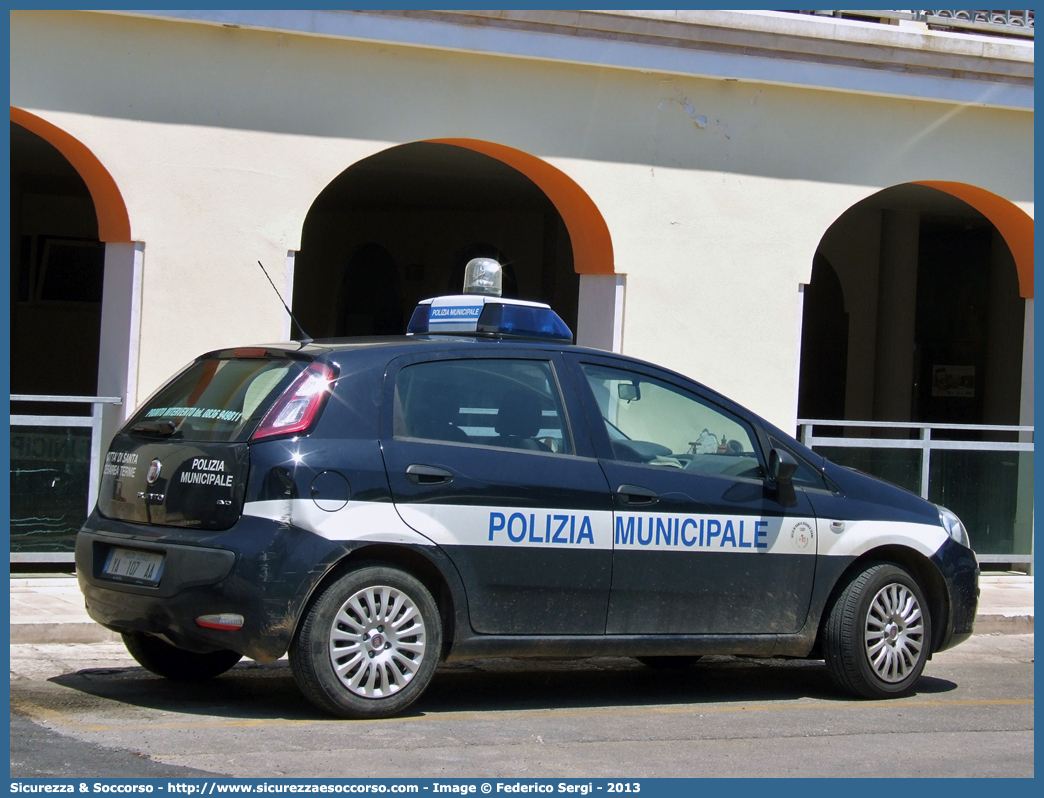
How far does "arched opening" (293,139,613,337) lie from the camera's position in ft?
57.6

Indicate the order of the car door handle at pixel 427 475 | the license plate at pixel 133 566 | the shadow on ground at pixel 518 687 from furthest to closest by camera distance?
the shadow on ground at pixel 518 687
the car door handle at pixel 427 475
the license plate at pixel 133 566

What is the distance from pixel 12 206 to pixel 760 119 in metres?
11.6

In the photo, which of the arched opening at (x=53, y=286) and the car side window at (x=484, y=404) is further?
the arched opening at (x=53, y=286)

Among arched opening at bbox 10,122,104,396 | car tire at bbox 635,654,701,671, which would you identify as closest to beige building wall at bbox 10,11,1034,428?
car tire at bbox 635,654,701,671

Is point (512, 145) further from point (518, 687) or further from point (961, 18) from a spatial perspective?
point (518, 687)

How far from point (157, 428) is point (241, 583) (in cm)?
92

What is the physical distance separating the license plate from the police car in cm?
1

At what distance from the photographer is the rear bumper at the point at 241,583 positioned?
5355mm

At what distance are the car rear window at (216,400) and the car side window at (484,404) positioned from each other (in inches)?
20.1

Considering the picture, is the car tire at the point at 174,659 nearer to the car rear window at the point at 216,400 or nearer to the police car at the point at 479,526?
the police car at the point at 479,526

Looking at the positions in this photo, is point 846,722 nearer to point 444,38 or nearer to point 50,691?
point 50,691

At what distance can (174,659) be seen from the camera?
21.0 ft

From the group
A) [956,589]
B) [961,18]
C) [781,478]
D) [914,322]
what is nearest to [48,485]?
[781,478]

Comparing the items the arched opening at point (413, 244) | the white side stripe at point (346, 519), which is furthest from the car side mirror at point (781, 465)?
the arched opening at point (413, 244)
